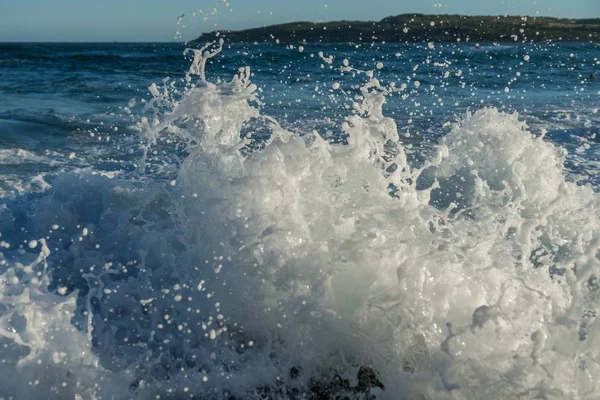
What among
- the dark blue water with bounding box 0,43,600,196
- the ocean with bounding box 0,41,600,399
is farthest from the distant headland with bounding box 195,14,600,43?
the ocean with bounding box 0,41,600,399

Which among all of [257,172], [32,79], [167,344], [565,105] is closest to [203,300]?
[167,344]

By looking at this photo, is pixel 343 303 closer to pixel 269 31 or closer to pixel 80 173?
pixel 80 173

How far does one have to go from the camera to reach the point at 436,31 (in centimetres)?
3625

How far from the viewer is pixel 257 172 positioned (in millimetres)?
3871

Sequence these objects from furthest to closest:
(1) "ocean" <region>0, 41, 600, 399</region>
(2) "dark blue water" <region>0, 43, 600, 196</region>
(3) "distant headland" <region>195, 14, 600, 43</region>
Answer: (3) "distant headland" <region>195, 14, 600, 43</region>
(2) "dark blue water" <region>0, 43, 600, 196</region>
(1) "ocean" <region>0, 41, 600, 399</region>

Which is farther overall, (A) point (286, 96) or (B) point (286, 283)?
(A) point (286, 96)

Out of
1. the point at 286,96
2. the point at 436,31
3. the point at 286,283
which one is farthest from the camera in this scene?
the point at 436,31

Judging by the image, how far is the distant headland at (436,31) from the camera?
33500mm

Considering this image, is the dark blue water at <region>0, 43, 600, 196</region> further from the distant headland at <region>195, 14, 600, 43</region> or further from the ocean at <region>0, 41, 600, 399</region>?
the distant headland at <region>195, 14, 600, 43</region>

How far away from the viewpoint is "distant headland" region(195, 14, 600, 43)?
33.5 m

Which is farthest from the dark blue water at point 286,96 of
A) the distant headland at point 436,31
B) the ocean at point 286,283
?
the distant headland at point 436,31

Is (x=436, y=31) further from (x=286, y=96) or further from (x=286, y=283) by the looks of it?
(x=286, y=283)

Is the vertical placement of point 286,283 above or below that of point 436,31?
above

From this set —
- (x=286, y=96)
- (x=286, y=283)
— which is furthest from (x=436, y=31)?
(x=286, y=283)
